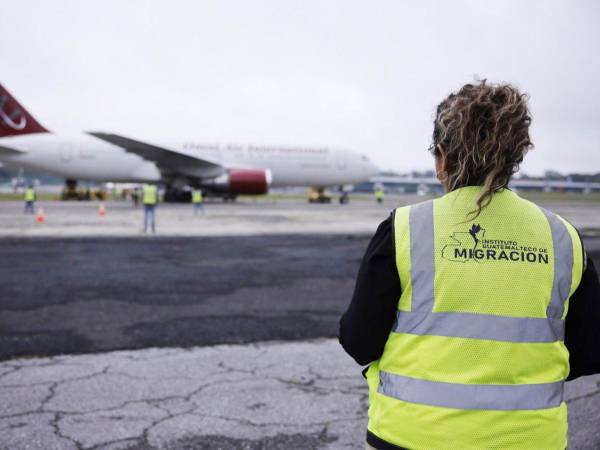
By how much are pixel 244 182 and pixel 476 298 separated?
27741 mm

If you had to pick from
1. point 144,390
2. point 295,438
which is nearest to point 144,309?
point 144,390

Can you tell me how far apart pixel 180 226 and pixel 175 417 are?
14.0 metres

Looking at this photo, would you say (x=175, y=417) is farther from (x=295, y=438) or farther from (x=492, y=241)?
(x=492, y=241)

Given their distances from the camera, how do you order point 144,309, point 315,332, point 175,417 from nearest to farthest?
point 175,417 → point 315,332 → point 144,309

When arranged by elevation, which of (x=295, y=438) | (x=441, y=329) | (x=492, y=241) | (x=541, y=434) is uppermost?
(x=492, y=241)

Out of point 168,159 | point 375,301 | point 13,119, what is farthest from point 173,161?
point 375,301

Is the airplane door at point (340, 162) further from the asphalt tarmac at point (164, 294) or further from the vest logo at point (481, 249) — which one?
the vest logo at point (481, 249)

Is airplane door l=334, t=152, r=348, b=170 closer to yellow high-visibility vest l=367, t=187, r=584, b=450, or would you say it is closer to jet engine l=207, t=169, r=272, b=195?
jet engine l=207, t=169, r=272, b=195

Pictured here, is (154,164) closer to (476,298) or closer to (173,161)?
(173,161)

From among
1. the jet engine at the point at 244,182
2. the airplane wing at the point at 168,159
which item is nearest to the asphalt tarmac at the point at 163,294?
the airplane wing at the point at 168,159

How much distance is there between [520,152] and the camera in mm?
1529

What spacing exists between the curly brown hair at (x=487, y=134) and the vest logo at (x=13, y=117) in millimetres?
34883

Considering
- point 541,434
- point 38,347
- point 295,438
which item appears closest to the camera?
point 541,434

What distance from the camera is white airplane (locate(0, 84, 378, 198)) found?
96.2ft
